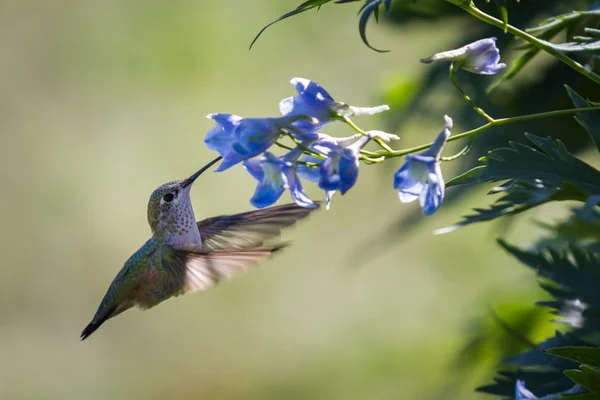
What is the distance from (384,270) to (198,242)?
11.1 ft

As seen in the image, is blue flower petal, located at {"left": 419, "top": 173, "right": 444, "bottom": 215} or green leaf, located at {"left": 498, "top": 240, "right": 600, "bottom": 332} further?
green leaf, located at {"left": 498, "top": 240, "right": 600, "bottom": 332}

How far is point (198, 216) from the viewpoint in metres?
4.88

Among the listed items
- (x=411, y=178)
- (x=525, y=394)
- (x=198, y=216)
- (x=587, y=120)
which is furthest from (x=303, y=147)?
(x=198, y=216)

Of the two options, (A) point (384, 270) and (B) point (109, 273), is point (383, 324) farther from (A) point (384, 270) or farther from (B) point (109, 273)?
(B) point (109, 273)

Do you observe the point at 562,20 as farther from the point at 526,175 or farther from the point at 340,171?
the point at 340,171

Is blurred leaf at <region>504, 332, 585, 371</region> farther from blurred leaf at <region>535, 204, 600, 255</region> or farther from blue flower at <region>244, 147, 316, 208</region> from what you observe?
blue flower at <region>244, 147, 316, 208</region>

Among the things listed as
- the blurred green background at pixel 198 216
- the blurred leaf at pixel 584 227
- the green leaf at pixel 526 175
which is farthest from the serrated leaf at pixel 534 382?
the blurred green background at pixel 198 216

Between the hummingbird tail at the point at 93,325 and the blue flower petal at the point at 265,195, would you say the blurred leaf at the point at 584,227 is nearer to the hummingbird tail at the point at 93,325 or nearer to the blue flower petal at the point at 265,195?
the blue flower petal at the point at 265,195

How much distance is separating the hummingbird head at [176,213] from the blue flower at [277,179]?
687 millimetres

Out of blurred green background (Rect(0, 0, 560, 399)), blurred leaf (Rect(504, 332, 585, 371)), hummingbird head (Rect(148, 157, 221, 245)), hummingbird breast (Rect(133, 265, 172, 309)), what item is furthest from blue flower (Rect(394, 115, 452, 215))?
blurred green background (Rect(0, 0, 560, 399))

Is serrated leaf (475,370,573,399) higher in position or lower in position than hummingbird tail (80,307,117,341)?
lower

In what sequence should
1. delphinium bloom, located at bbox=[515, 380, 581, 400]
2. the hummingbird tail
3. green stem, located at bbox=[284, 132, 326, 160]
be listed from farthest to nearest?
the hummingbird tail < delphinium bloom, located at bbox=[515, 380, 581, 400] < green stem, located at bbox=[284, 132, 326, 160]

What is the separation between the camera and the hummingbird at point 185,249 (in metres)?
1.55

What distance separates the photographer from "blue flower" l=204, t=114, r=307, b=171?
1.01m
